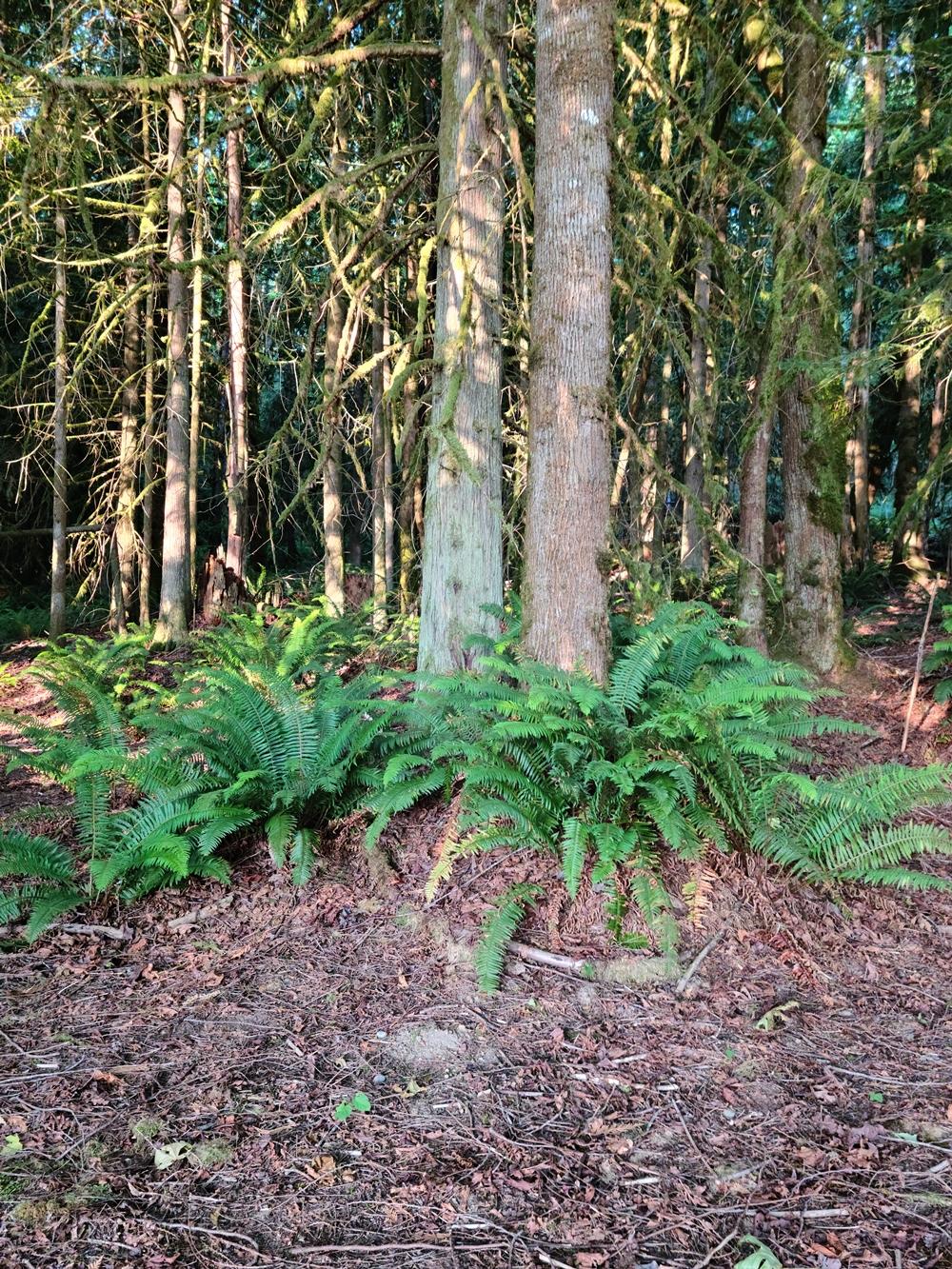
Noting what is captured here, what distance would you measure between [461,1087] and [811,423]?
5.33 metres

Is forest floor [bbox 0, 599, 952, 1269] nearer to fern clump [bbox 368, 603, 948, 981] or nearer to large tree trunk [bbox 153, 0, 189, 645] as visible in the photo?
fern clump [bbox 368, 603, 948, 981]

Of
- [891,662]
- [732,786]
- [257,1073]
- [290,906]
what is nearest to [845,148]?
[891,662]

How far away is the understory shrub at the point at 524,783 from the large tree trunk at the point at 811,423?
204 cm

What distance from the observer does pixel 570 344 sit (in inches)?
151

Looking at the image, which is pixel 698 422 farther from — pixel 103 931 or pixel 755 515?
pixel 103 931

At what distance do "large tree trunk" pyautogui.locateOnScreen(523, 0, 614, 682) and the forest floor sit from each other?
1.37 meters

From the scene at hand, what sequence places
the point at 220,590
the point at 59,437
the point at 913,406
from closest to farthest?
the point at 59,437, the point at 220,590, the point at 913,406

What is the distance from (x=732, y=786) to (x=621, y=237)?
3.04 meters

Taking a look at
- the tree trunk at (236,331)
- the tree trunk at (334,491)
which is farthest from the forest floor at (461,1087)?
the tree trunk at (236,331)

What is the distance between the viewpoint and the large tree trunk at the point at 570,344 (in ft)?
12.3

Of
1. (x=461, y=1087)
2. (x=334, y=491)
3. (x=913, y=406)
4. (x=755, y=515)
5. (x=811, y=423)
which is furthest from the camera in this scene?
(x=913, y=406)

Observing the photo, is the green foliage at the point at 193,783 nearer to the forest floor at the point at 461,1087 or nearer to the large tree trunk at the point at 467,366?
the forest floor at the point at 461,1087

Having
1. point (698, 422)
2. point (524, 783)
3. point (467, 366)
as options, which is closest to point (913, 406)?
point (698, 422)

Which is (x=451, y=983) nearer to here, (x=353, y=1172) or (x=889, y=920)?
(x=353, y=1172)
